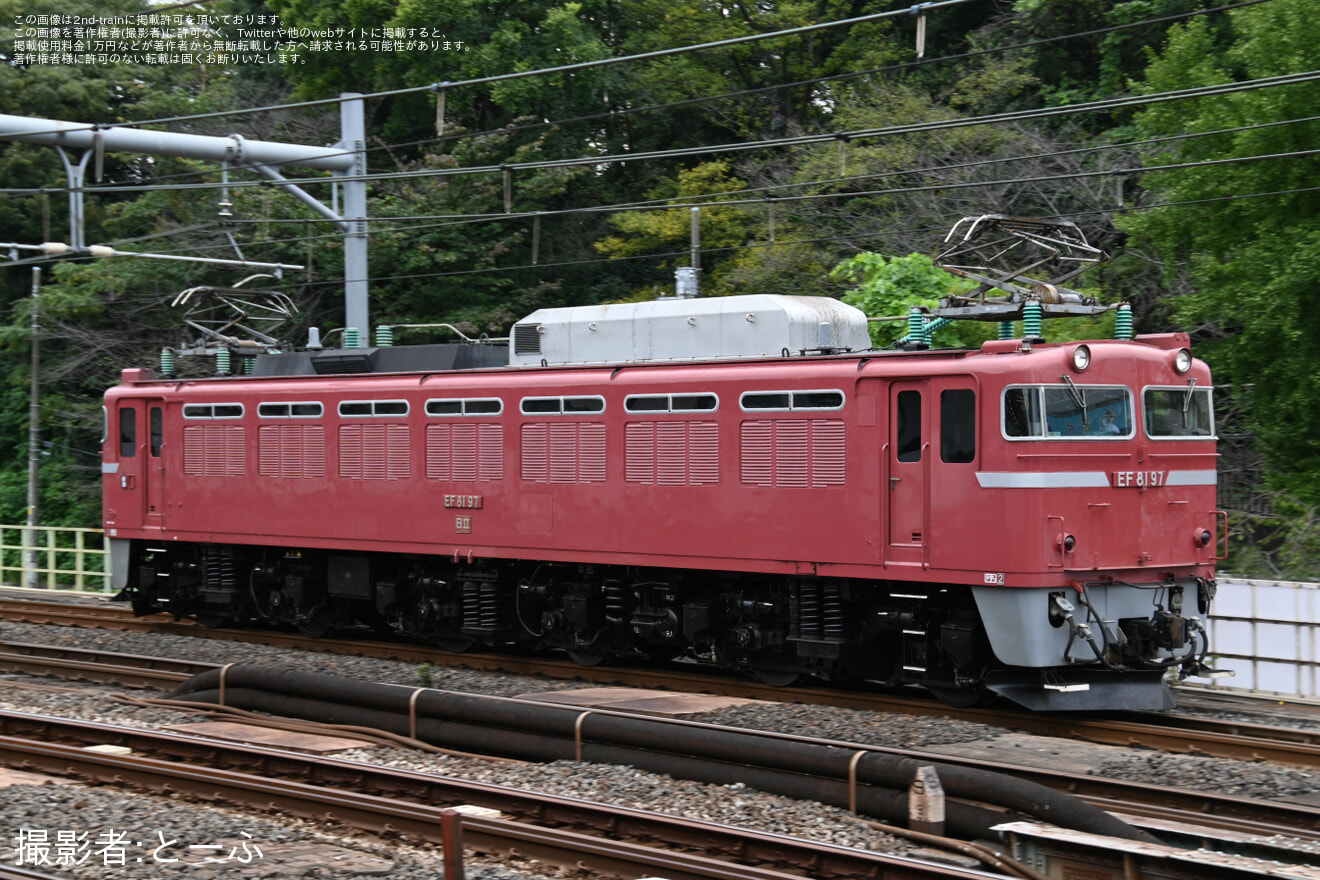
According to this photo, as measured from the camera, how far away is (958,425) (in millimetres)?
13102

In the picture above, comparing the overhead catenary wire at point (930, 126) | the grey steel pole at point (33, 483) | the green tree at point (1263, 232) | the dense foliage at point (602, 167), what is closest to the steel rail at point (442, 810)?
the overhead catenary wire at point (930, 126)

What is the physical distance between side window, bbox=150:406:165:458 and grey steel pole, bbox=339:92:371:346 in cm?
301

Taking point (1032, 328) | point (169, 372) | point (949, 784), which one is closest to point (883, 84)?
point (169, 372)

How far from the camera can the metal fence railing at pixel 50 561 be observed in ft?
86.5

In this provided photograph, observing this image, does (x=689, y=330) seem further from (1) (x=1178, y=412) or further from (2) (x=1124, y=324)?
(1) (x=1178, y=412)

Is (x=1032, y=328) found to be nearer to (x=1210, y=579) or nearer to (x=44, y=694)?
(x=1210, y=579)

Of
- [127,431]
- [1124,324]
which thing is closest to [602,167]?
[127,431]

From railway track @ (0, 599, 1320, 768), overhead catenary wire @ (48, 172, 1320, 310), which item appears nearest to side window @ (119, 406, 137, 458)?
railway track @ (0, 599, 1320, 768)

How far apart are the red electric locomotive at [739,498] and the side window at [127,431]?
113 centimetres

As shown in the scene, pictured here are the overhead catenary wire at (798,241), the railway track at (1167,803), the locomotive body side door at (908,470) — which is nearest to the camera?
the railway track at (1167,803)

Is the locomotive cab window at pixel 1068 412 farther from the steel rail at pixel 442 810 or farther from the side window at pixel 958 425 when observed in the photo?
the steel rail at pixel 442 810

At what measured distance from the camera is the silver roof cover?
14.9 meters

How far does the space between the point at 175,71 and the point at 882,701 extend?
3206 centimetres

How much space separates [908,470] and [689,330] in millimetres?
3235
